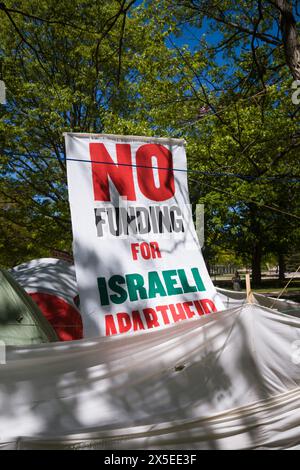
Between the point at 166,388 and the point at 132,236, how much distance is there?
1.55 metres

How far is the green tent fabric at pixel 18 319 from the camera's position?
4.41 metres

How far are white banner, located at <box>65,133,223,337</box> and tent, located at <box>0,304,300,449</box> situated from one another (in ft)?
2.13

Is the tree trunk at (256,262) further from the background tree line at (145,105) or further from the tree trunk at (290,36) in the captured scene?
the tree trunk at (290,36)

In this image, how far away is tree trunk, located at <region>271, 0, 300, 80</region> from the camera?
658 cm

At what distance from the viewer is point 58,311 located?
23.5 ft

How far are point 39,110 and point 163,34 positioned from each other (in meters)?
4.70

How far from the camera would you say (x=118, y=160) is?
170 inches

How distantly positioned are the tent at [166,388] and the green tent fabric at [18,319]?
5.04 ft

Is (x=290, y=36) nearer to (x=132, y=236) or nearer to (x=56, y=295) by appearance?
(x=132, y=236)

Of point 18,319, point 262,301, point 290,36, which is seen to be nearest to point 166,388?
point 18,319

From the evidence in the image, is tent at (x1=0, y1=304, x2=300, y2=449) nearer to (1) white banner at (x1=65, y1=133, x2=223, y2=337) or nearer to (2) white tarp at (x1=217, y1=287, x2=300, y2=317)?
(1) white banner at (x1=65, y1=133, x2=223, y2=337)

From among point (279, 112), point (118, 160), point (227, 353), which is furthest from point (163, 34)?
point (227, 353)

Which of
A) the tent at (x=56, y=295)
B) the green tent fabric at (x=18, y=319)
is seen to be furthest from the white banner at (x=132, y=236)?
the tent at (x=56, y=295)

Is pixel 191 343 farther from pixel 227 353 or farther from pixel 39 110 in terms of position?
pixel 39 110
